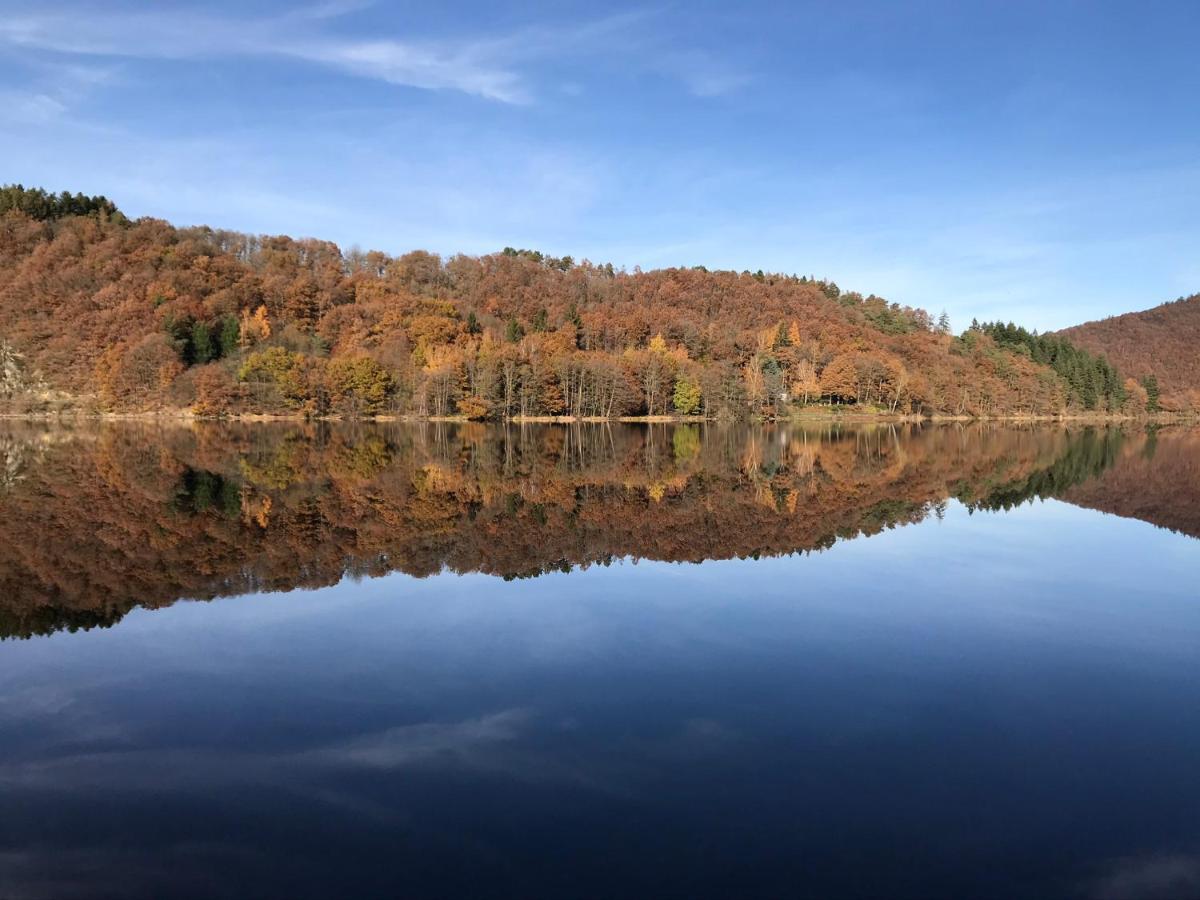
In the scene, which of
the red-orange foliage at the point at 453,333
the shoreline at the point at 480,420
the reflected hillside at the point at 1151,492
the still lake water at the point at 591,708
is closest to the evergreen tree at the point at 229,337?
the red-orange foliage at the point at 453,333

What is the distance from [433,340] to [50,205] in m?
74.6

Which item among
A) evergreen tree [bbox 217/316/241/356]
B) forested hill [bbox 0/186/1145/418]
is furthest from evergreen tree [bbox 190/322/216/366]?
evergreen tree [bbox 217/316/241/356]

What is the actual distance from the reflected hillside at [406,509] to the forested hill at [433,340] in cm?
4469

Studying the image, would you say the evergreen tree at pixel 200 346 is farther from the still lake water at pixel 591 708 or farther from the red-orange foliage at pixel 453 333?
the still lake water at pixel 591 708

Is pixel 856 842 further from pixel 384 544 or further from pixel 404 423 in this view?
pixel 404 423

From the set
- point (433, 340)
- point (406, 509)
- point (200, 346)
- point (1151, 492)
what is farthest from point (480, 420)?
point (1151, 492)

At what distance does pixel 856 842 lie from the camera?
19.1 feet

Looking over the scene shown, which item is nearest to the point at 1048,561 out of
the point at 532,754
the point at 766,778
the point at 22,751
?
the point at 766,778

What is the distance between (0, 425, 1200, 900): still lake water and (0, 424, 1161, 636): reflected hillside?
0.57 ft

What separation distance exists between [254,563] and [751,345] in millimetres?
100147

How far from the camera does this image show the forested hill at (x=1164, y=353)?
14738 cm

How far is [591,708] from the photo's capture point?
27.2 ft

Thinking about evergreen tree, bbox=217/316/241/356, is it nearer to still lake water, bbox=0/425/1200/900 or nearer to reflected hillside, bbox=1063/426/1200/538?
still lake water, bbox=0/425/1200/900

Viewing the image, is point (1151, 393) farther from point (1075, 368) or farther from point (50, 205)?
point (50, 205)
